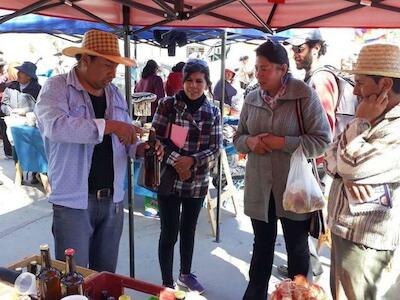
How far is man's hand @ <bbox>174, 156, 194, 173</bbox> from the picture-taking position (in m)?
2.71

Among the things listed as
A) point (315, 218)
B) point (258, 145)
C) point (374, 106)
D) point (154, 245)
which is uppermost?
point (374, 106)

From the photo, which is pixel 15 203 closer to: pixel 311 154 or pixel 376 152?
pixel 311 154

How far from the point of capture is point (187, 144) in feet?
9.11

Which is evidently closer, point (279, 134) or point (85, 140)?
point (85, 140)

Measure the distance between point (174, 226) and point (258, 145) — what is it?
870 millimetres

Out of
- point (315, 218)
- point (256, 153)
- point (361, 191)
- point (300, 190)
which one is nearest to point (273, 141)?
point (256, 153)

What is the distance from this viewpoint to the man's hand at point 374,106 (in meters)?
1.79

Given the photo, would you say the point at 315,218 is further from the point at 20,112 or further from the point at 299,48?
the point at 20,112

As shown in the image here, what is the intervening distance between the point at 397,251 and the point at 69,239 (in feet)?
5.32

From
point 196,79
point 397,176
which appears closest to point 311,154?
point 397,176

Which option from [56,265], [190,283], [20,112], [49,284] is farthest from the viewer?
[20,112]

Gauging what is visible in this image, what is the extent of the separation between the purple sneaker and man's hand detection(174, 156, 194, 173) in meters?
0.90

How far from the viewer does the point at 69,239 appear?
6.86 ft

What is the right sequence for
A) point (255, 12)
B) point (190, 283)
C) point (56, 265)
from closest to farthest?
point (56, 265) → point (255, 12) → point (190, 283)
